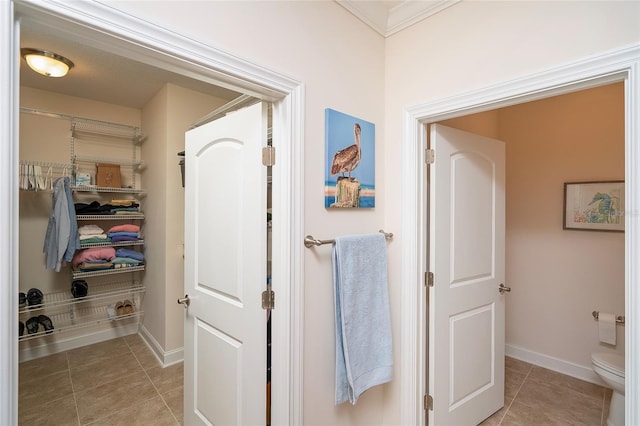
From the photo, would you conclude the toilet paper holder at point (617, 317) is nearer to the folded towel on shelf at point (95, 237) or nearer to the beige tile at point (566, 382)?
Result: the beige tile at point (566, 382)

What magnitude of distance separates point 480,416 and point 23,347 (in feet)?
13.2

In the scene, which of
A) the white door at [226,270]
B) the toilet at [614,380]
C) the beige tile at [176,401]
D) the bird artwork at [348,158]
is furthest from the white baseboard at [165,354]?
the toilet at [614,380]

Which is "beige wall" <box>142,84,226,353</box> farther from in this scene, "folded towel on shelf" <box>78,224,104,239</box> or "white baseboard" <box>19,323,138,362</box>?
"white baseboard" <box>19,323,138,362</box>

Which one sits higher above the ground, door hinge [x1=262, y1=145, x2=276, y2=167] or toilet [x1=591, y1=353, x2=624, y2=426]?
door hinge [x1=262, y1=145, x2=276, y2=167]

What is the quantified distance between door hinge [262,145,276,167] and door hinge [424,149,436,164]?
3.03ft

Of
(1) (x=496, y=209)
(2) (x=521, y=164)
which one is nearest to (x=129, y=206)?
(1) (x=496, y=209)

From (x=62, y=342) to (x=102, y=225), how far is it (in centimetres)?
124

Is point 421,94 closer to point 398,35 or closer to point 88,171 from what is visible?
point 398,35

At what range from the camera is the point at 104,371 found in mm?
2758

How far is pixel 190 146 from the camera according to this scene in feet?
6.06

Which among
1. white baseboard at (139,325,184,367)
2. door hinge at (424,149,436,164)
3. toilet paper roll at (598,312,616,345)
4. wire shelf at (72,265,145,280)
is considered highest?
door hinge at (424,149,436,164)

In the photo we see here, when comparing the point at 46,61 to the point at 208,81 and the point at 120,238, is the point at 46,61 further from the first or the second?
the point at 208,81

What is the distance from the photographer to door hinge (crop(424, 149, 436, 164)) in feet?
5.86

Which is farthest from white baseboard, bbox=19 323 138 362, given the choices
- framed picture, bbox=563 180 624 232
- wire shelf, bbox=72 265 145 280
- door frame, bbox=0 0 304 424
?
framed picture, bbox=563 180 624 232
